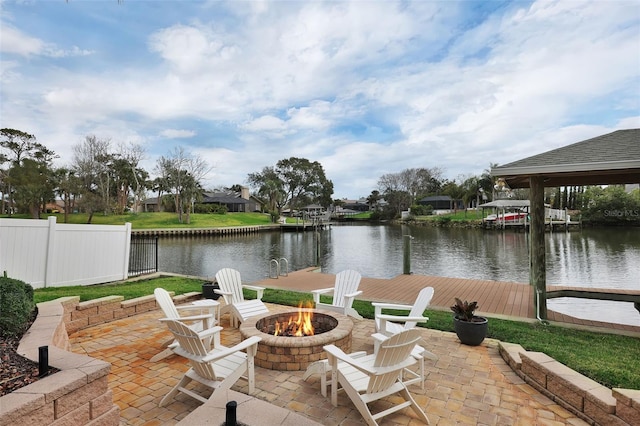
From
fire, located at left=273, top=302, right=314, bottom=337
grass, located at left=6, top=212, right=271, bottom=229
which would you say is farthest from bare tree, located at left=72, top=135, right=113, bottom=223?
fire, located at left=273, top=302, right=314, bottom=337

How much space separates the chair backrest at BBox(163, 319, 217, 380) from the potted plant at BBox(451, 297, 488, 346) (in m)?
3.07

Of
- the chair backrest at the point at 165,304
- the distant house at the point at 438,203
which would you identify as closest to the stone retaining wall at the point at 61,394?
the chair backrest at the point at 165,304

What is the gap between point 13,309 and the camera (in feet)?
9.74

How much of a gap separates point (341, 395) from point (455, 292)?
512 centimetres

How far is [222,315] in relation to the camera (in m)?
5.35

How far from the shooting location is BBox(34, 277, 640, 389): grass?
2.81 metres

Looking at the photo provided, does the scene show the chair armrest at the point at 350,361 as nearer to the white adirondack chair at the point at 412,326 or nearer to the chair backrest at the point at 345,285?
the white adirondack chair at the point at 412,326

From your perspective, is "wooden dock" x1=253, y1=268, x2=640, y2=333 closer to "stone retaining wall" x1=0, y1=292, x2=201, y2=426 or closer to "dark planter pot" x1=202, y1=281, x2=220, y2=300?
"dark planter pot" x1=202, y1=281, x2=220, y2=300

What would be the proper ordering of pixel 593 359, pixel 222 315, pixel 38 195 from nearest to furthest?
pixel 593 359, pixel 222 315, pixel 38 195

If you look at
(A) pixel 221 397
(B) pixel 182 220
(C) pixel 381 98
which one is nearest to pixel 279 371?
(A) pixel 221 397

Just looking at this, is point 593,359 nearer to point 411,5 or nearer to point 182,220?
point 411,5

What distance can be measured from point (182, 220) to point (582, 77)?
117 ft

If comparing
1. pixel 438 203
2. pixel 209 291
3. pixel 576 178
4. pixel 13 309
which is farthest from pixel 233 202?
pixel 13 309

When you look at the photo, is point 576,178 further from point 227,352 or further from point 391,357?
point 227,352
